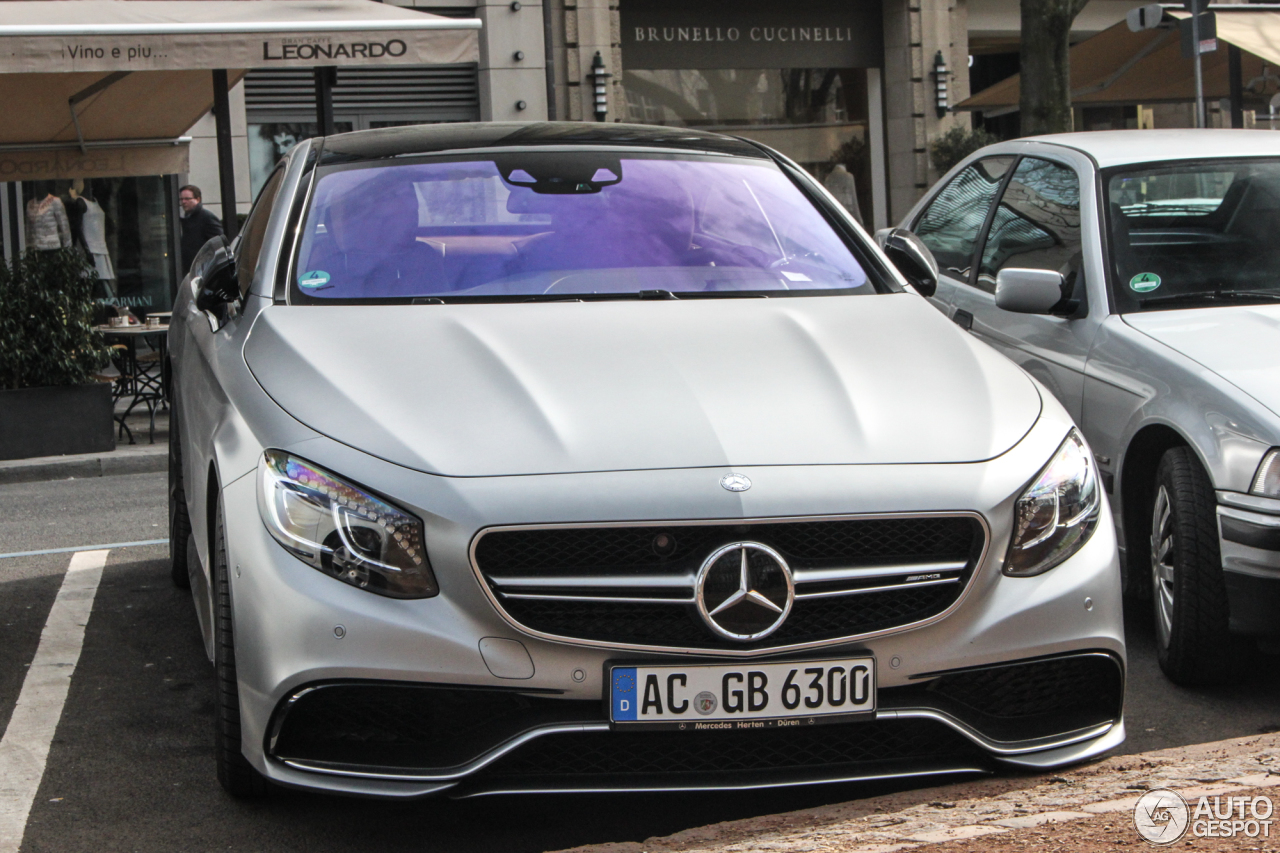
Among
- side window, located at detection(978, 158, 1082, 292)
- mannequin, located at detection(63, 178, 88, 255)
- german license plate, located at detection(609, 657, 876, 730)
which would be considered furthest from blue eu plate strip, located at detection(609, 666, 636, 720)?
mannequin, located at detection(63, 178, 88, 255)

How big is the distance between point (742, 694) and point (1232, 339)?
2385mm

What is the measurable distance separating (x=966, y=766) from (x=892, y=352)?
1025 mm

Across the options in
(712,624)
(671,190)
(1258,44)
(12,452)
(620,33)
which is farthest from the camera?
(620,33)

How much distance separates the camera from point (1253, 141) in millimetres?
5918

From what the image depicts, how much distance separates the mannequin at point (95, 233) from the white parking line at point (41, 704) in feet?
38.8

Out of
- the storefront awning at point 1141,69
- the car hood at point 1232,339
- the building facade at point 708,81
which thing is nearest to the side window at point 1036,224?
the car hood at point 1232,339

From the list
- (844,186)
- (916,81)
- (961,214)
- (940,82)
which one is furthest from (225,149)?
(940,82)

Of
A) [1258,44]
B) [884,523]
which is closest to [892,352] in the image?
[884,523]

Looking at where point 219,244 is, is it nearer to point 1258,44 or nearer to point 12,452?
point 12,452

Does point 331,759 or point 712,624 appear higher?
point 712,624

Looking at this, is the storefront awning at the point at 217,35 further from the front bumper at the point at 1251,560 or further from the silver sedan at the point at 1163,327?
the front bumper at the point at 1251,560

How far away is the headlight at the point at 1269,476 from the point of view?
4121 mm

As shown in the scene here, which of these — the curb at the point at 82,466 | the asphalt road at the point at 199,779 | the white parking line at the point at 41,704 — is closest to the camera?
the asphalt road at the point at 199,779

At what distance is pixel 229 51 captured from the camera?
10078 mm
